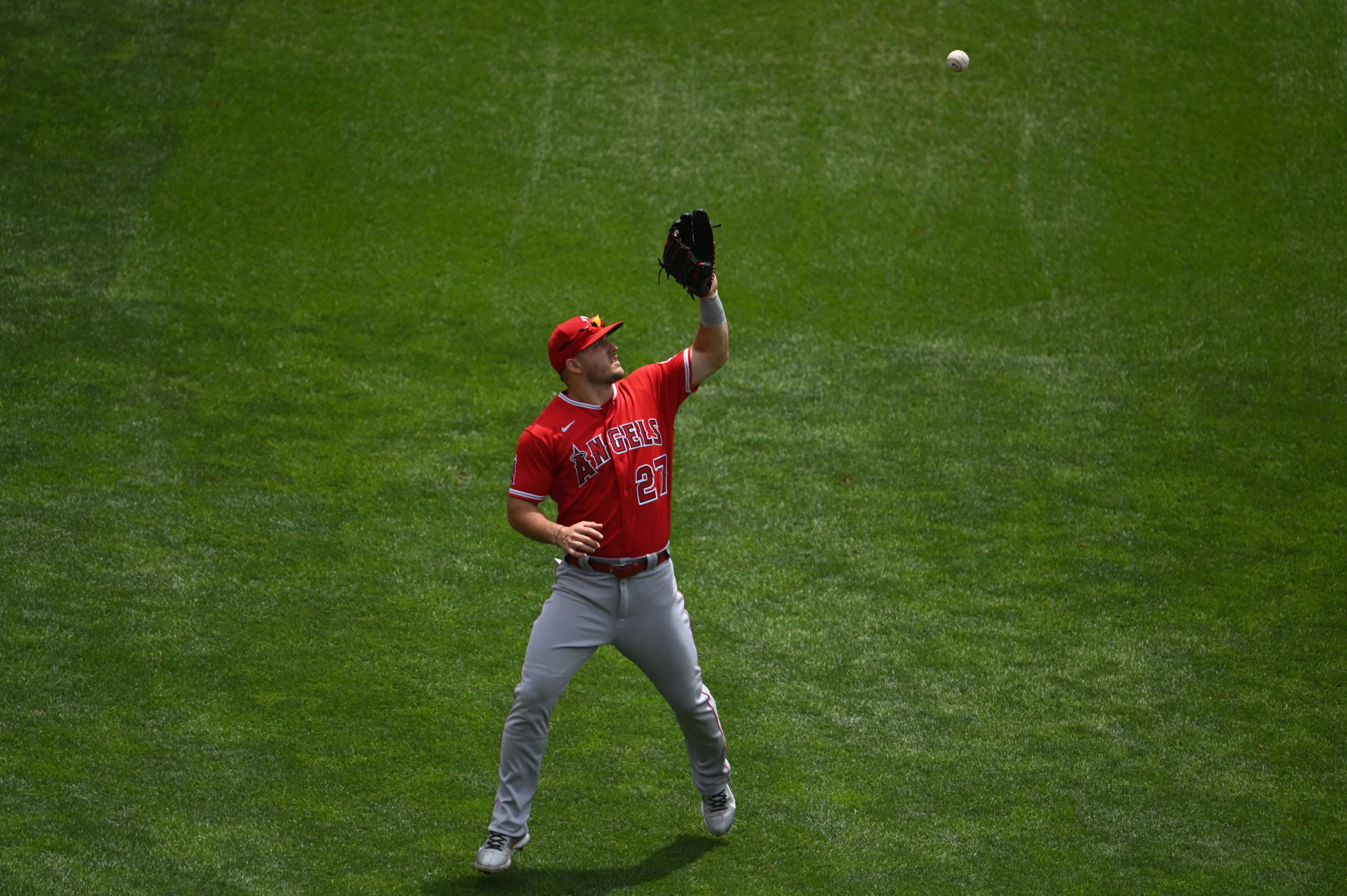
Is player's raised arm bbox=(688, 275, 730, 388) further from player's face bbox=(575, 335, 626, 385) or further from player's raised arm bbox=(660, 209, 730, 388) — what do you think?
player's face bbox=(575, 335, 626, 385)

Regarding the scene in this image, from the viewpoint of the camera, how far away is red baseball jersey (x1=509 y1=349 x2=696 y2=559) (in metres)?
5.27

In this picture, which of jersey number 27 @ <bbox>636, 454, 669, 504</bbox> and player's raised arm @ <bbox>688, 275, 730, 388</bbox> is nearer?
jersey number 27 @ <bbox>636, 454, 669, 504</bbox>

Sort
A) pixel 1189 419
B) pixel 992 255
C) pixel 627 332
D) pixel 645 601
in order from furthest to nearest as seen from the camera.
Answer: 1. pixel 992 255
2. pixel 627 332
3. pixel 1189 419
4. pixel 645 601

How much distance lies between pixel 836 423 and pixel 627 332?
208 cm

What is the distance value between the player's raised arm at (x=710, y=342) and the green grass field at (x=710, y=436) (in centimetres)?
211

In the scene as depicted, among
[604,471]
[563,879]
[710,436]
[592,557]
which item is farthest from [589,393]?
[710,436]

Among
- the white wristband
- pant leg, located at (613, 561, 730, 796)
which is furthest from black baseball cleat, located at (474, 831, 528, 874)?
the white wristband

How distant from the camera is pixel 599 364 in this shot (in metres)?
5.30

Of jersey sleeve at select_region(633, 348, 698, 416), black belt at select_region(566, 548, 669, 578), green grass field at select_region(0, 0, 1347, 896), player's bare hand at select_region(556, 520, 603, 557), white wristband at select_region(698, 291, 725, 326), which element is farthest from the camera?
green grass field at select_region(0, 0, 1347, 896)

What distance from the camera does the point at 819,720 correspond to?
6758 millimetres

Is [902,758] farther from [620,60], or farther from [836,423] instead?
[620,60]

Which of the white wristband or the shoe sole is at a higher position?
the white wristband

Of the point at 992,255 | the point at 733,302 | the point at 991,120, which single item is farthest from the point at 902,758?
the point at 991,120

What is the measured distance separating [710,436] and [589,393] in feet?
14.1
